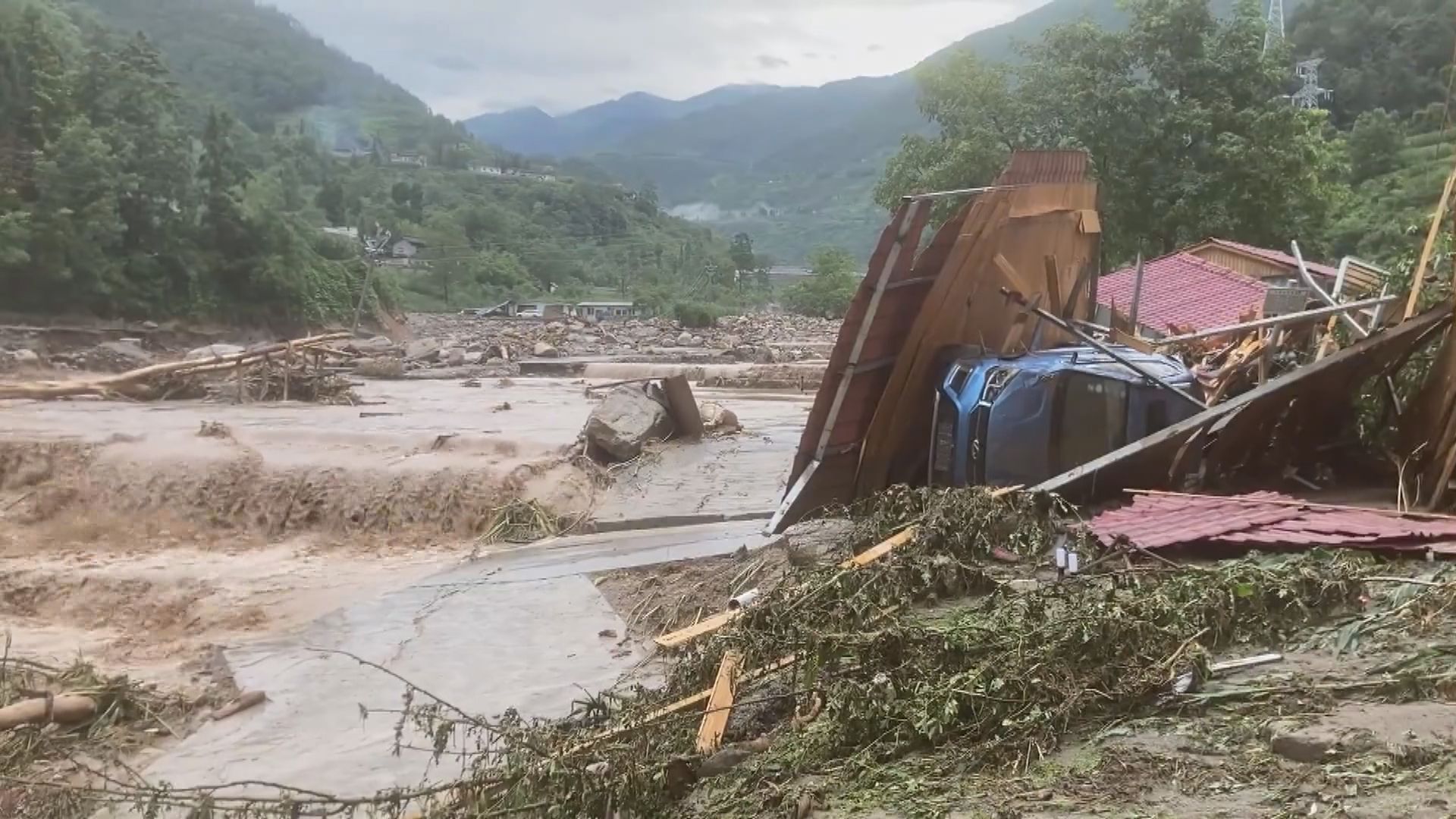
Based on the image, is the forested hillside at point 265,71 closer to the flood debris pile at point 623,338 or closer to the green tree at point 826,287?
the flood debris pile at point 623,338

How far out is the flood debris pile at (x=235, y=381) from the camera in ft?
62.7

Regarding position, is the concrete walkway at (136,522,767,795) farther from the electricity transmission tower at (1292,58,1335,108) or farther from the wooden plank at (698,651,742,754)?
the electricity transmission tower at (1292,58,1335,108)

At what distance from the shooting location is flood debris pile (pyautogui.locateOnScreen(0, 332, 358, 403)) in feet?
62.7

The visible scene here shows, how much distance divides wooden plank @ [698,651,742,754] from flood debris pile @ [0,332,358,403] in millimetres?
16289

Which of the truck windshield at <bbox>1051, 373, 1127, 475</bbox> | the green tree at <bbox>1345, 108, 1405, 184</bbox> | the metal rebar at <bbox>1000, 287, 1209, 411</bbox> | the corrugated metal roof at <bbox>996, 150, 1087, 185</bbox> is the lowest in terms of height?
the truck windshield at <bbox>1051, 373, 1127, 475</bbox>

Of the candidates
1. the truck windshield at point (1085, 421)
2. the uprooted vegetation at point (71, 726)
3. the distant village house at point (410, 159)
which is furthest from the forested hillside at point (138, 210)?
the distant village house at point (410, 159)

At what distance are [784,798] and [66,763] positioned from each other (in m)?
4.88

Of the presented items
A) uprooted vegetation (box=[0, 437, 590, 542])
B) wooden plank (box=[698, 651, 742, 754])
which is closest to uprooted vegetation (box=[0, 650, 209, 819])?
wooden plank (box=[698, 651, 742, 754])

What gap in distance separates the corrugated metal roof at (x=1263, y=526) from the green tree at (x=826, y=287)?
4697 centimetres

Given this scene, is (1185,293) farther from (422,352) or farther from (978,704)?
(422,352)

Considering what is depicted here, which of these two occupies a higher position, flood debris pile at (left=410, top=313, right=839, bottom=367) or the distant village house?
the distant village house

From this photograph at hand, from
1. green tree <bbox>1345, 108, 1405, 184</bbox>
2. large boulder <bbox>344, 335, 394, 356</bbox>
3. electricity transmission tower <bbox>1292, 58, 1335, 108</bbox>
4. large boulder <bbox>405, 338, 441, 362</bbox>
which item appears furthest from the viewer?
electricity transmission tower <bbox>1292, 58, 1335, 108</bbox>

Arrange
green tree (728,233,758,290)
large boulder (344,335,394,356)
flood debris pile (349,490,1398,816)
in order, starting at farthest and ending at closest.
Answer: green tree (728,233,758,290) < large boulder (344,335,394,356) < flood debris pile (349,490,1398,816)

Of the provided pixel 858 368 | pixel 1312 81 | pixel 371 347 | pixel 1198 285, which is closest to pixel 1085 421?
pixel 858 368
